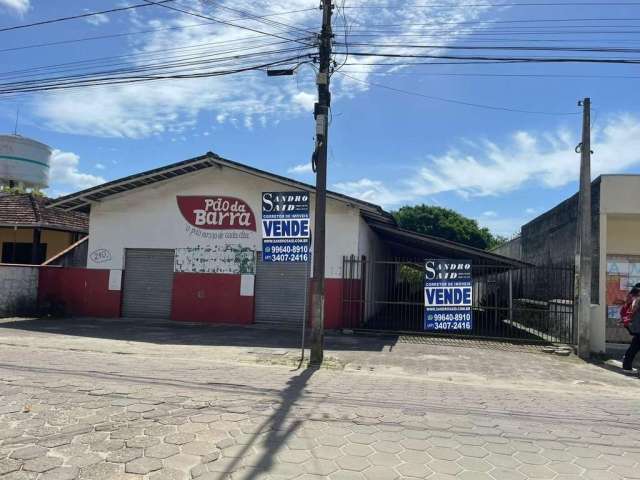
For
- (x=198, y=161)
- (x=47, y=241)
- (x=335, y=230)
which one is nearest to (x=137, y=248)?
(x=198, y=161)

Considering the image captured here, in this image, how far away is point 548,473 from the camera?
4508 millimetres

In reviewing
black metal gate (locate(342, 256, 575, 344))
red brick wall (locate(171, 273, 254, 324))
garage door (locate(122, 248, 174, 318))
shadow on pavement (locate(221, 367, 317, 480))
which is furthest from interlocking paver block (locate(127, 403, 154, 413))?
garage door (locate(122, 248, 174, 318))

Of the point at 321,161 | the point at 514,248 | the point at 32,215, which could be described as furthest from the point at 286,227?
the point at 514,248

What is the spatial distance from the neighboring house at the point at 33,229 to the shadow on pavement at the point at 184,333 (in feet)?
19.9

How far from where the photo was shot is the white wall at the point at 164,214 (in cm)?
1661

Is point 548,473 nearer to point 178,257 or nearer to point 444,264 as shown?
point 444,264

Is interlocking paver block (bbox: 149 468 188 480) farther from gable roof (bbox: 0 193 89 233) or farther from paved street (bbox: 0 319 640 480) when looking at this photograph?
gable roof (bbox: 0 193 89 233)

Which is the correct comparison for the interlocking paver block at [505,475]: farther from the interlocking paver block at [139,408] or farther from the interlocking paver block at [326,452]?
the interlocking paver block at [139,408]

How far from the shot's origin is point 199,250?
Answer: 668 inches

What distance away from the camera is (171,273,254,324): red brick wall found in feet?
54.2

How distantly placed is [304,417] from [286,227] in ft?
17.3

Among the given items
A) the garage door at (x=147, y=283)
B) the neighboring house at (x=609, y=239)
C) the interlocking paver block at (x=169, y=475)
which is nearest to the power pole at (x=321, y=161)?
the interlocking paver block at (x=169, y=475)

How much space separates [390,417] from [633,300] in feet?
24.7

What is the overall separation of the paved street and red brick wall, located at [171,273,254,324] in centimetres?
542
